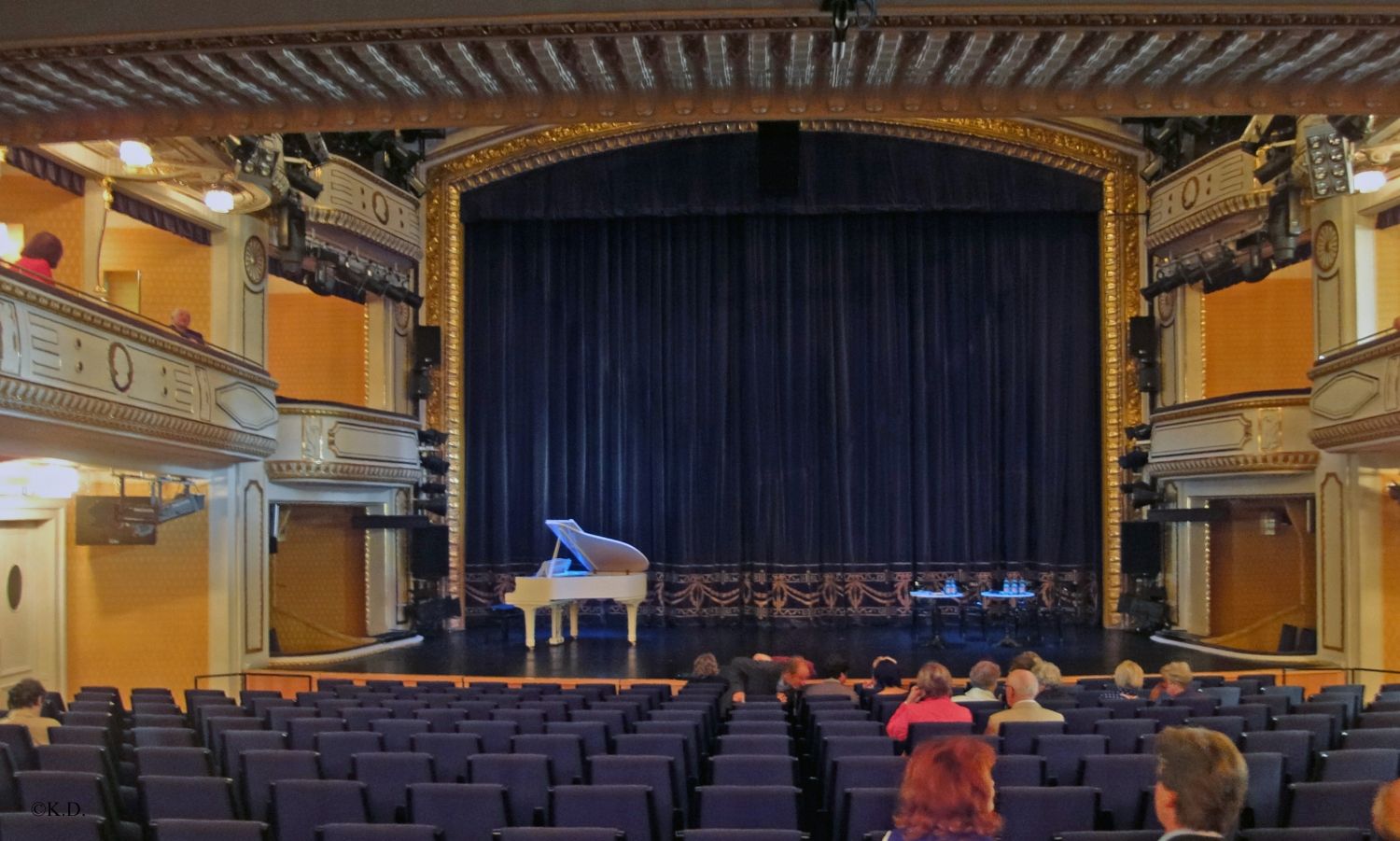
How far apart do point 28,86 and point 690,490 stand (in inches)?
671

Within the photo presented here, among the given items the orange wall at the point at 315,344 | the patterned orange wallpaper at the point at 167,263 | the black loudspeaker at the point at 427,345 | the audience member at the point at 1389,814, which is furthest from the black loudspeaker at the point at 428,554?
the audience member at the point at 1389,814

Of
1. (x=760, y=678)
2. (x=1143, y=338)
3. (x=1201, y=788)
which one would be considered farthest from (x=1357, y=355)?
(x=1201, y=788)

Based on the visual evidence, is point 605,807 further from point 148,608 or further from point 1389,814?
point 148,608

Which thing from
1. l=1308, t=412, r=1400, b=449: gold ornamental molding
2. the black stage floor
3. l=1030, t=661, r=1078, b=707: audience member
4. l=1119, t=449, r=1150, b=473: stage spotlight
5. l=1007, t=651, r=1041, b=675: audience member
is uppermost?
l=1308, t=412, r=1400, b=449: gold ornamental molding

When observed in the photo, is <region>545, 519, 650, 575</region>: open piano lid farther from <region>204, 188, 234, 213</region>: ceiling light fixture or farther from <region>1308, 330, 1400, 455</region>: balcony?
<region>1308, 330, 1400, 455</region>: balcony

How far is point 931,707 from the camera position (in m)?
6.68

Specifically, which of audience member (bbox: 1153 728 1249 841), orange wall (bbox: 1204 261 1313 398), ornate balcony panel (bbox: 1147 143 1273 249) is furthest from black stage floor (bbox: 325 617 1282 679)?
audience member (bbox: 1153 728 1249 841)

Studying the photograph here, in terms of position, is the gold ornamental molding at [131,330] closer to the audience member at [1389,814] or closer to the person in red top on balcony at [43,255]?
the person in red top on balcony at [43,255]

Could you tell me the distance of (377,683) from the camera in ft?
35.3

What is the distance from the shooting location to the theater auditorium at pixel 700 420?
4699mm

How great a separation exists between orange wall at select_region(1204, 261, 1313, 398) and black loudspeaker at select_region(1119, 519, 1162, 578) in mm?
2322

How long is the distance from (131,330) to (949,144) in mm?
13536

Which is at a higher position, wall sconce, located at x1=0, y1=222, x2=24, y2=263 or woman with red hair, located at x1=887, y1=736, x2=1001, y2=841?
wall sconce, located at x1=0, y1=222, x2=24, y2=263

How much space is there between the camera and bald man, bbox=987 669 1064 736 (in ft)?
21.6
